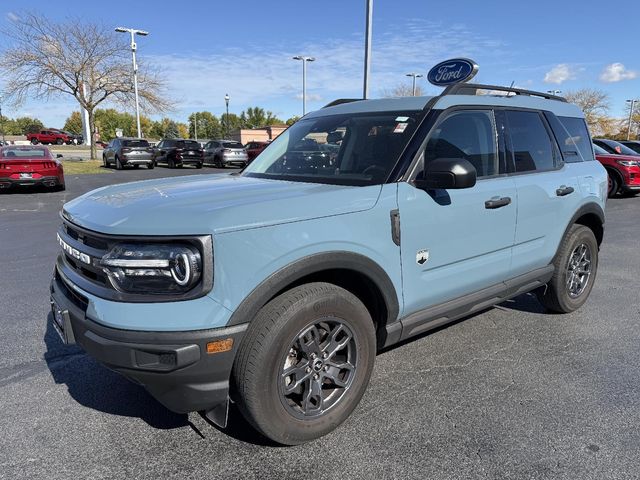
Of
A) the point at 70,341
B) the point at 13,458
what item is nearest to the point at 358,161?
the point at 70,341

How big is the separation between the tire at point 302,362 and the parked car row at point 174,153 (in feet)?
75.5

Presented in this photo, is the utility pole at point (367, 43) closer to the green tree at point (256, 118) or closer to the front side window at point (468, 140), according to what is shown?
the front side window at point (468, 140)

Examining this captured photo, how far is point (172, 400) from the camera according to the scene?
2.21 metres

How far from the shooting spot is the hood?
2.14m

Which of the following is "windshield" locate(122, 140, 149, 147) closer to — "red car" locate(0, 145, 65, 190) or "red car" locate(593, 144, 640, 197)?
"red car" locate(0, 145, 65, 190)

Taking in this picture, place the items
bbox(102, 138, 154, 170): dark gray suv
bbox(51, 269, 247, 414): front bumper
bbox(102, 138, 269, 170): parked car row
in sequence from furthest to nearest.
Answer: bbox(102, 138, 269, 170): parked car row < bbox(102, 138, 154, 170): dark gray suv < bbox(51, 269, 247, 414): front bumper

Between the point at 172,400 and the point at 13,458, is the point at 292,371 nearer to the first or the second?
the point at 172,400

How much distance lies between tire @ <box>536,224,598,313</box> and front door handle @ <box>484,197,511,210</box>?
1108 mm

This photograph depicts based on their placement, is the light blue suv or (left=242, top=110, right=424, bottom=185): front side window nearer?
the light blue suv

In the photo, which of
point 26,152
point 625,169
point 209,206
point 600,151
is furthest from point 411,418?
point 26,152

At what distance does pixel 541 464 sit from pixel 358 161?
2036mm

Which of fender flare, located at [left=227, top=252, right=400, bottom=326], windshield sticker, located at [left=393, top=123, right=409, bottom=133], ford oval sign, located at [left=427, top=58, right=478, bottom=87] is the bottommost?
fender flare, located at [left=227, top=252, right=400, bottom=326]

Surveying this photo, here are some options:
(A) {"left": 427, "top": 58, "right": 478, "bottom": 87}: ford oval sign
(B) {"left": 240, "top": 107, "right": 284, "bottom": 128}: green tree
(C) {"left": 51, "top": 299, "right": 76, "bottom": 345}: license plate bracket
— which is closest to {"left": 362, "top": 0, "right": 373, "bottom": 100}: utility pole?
(A) {"left": 427, "top": 58, "right": 478, "bottom": 87}: ford oval sign

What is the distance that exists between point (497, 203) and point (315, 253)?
63.4 inches
